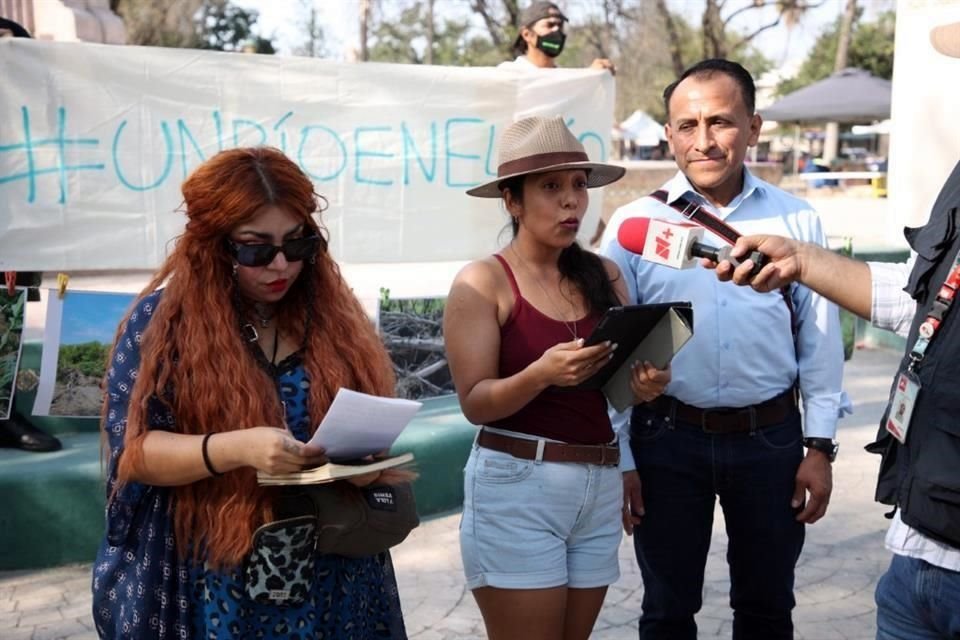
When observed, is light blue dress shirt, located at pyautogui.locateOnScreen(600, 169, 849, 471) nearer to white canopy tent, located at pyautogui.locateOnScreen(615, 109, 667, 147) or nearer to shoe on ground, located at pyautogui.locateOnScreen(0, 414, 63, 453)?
shoe on ground, located at pyautogui.locateOnScreen(0, 414, 63, 453)

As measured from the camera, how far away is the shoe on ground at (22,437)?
5.21 meters

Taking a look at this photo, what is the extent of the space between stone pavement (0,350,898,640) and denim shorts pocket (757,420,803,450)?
138 centimetres

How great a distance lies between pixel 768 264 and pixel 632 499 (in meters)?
1.15

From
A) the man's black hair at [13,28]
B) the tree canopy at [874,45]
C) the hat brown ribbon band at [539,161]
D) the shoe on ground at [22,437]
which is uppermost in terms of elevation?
the tree canopy at [874,45]

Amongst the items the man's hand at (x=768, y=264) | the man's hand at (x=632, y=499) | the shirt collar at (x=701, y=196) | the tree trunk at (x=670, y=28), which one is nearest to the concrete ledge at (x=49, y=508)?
the man's hand at (x=632, y=499)

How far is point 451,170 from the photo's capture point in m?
6.45

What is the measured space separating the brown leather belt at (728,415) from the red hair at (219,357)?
3.59 feet

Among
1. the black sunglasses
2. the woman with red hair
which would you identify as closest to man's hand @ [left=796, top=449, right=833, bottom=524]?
the woman with red hair

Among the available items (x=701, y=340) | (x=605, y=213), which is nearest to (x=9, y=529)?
(x=701, y=340)

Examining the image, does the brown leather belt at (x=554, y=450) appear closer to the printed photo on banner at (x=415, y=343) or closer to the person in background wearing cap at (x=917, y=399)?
the person in background wearing cap at (x=917, y=399)

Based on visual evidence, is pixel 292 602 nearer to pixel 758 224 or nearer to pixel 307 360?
pixel 307 360

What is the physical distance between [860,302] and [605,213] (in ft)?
58.8

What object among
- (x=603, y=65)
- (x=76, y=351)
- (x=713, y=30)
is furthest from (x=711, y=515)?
(x=713, y=30)

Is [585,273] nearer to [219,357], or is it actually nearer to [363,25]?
[219,357]
